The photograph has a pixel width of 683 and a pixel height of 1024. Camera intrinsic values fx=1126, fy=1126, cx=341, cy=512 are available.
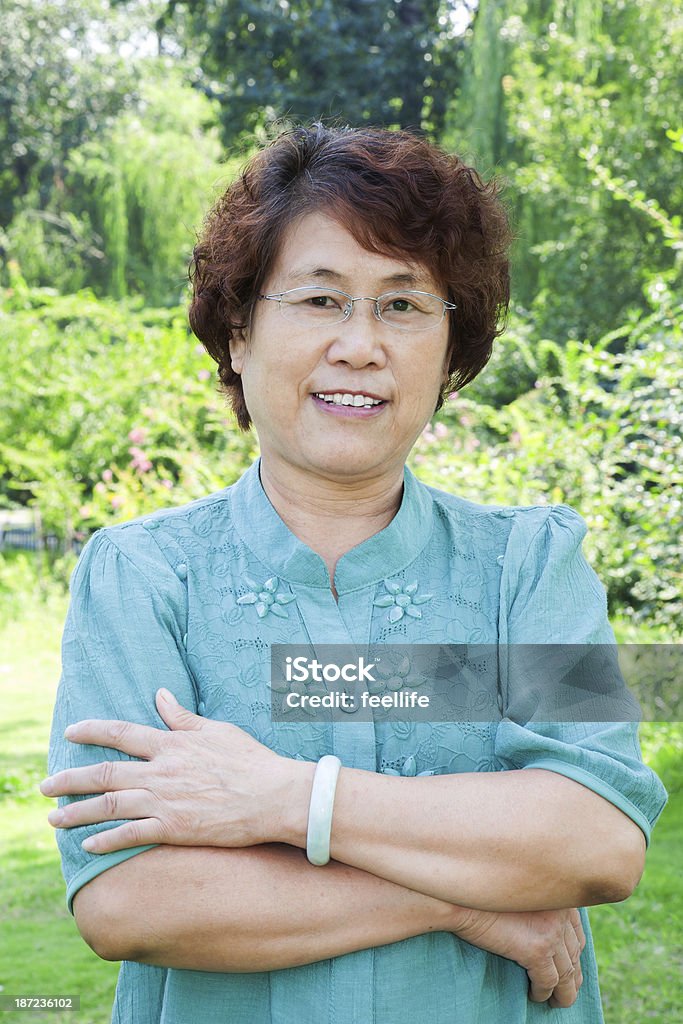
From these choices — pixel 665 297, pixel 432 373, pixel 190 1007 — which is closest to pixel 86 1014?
pixel 190 1007

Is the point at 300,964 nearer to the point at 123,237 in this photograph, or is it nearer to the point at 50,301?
the point at 50,301

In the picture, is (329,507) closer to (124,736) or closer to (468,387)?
(124,736)

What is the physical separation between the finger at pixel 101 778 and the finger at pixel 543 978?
1.98 ft

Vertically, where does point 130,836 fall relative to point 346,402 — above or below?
below

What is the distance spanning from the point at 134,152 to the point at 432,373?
46.0 ft

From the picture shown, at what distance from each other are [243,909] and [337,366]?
735 mm

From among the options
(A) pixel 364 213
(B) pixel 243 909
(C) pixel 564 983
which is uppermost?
(A) pixel 364 213

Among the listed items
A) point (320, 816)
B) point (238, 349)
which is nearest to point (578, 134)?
point (238, 349)

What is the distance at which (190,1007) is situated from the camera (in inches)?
60.1

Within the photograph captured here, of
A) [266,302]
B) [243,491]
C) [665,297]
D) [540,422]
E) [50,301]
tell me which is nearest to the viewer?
[266,302]

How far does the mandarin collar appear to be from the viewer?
165 cm

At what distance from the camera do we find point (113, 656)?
1531 mm

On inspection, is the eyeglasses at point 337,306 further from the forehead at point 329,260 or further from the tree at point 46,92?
the tree at point 46,92

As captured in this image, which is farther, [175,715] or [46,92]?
[46,92]
